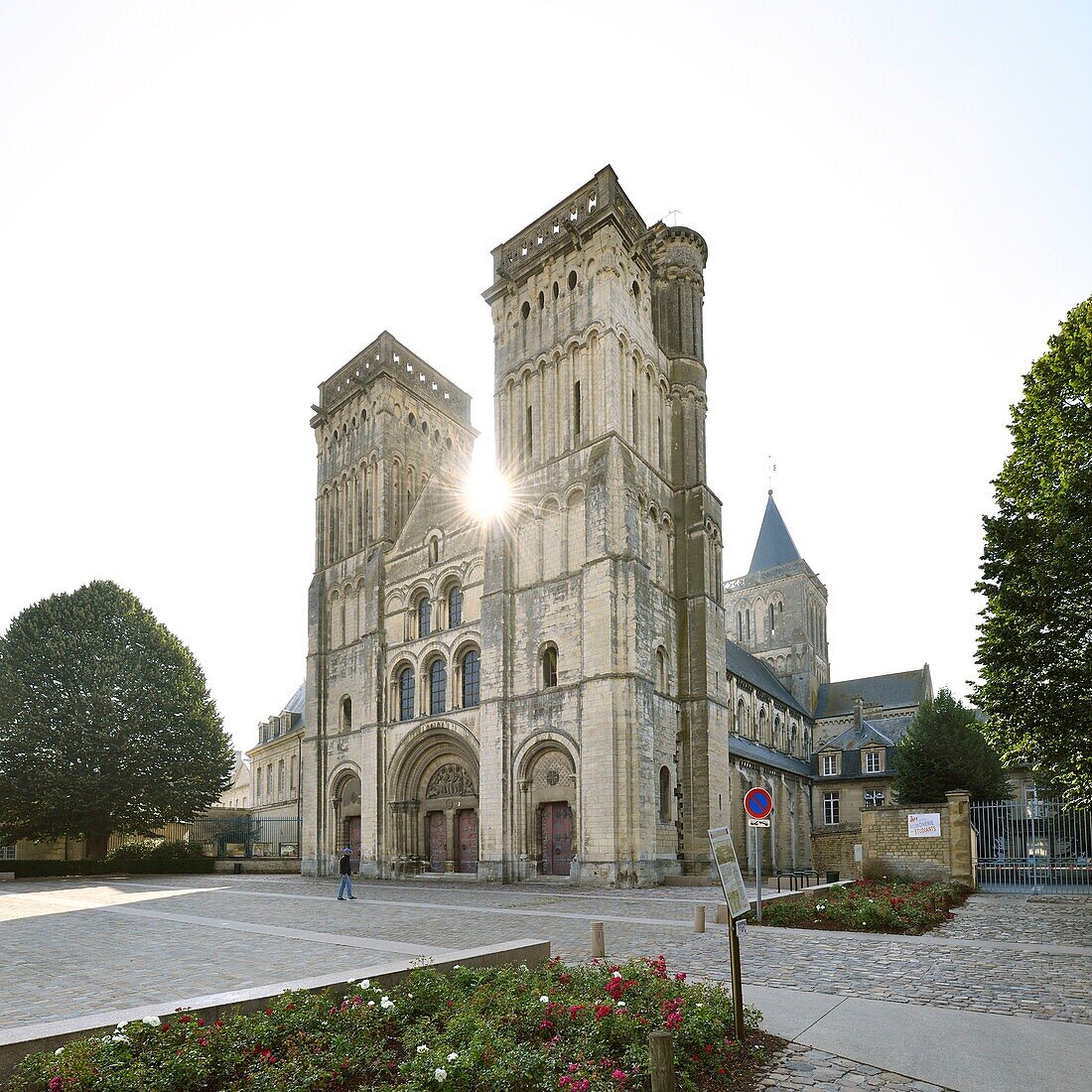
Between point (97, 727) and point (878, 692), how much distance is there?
50746 millimetres

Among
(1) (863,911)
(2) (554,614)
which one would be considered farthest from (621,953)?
(2) (554,614)

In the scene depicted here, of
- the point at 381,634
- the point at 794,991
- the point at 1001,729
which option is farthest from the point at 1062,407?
the point at 381,634

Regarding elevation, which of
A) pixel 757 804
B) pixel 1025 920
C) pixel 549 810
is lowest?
pixel 1025 920

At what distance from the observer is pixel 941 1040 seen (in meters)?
7.14

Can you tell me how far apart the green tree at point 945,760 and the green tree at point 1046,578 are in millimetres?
22503

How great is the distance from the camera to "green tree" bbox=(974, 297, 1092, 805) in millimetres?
15877

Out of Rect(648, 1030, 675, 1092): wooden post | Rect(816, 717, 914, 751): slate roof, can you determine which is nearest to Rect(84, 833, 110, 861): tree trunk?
Rect(816, 717, 914, 751): slate roof

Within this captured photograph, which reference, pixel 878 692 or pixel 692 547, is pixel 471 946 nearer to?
pixel 692 547

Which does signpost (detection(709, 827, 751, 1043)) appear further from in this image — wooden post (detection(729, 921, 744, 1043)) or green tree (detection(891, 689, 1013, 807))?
green tree (detection(891, 689, 1013, 807))

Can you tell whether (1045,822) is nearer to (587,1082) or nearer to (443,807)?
(443,807)

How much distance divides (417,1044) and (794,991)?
4.59m

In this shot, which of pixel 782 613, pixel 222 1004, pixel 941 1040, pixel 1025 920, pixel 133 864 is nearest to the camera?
pixel 222 1004

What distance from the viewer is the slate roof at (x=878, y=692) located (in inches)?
2432

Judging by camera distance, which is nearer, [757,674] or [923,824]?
[923,824]
